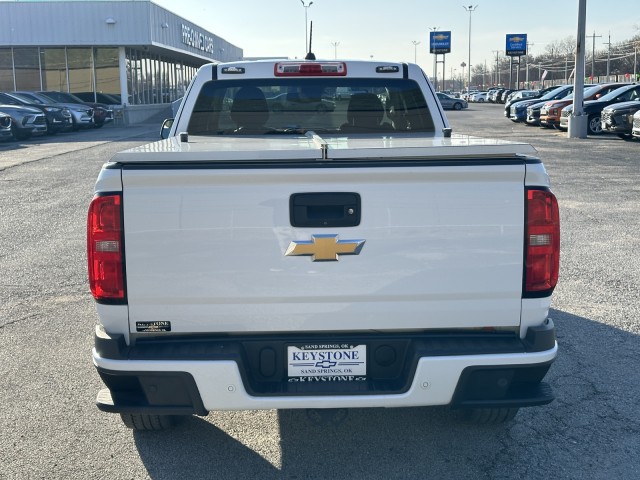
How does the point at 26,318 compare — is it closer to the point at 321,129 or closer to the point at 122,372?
the point at 321,129

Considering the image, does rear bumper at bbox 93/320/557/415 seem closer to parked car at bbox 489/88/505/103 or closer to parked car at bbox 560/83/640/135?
parked car at bbox 560/83/640/135

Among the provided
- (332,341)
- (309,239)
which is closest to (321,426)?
(332,341)

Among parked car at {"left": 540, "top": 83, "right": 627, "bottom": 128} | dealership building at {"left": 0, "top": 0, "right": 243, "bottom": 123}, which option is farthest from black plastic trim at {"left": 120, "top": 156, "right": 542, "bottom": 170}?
dealership building at {"left": 0, "top": 0, "right": 243, "bottom": 123}

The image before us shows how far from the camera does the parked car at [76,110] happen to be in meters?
32.1

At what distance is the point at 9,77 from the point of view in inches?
1773

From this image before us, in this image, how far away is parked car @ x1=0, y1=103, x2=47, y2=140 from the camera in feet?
89.3

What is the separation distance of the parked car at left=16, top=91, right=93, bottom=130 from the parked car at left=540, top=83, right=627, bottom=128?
60.9 ft

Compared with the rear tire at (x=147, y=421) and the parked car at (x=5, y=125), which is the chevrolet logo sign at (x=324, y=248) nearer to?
the rear tire at (x=147, y=421)

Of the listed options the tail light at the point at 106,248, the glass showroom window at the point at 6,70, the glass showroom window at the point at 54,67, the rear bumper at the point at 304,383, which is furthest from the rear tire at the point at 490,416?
the glass showroom window at the point at 6,70

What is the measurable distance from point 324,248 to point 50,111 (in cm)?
2934

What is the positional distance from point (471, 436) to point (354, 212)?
1.59 meters

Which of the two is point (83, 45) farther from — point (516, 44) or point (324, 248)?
point (516, 44)

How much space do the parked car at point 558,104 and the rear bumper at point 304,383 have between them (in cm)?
2735

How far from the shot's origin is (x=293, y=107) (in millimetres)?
5648
